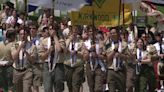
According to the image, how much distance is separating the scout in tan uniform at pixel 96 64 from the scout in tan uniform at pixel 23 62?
55.3 inches

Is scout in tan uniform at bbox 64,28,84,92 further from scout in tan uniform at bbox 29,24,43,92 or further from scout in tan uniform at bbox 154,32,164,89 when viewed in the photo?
scout in tan uniform at bbox 154,32,164,89

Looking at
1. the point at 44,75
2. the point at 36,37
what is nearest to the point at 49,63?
the point at 44,75

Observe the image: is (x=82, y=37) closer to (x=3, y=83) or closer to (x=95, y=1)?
(x=95, y=1)

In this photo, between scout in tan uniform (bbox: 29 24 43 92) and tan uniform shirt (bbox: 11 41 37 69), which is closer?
tan uniform shirt (bbox: 11 41 37 69)

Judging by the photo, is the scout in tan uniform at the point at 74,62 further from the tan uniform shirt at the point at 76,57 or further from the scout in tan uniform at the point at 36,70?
the scout in tan uniform at the point at 36,70

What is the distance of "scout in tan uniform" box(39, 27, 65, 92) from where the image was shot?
15.4m

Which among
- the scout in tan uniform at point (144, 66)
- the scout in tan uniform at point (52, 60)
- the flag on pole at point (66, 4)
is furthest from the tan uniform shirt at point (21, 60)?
the scout in tan uniform at point (144, 66)

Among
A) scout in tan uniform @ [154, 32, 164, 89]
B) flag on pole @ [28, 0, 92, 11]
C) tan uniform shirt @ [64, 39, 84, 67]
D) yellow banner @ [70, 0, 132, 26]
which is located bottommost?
scout in tan uniform @ [154, 32, 164, 89]

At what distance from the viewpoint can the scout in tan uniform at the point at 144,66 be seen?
1590cm

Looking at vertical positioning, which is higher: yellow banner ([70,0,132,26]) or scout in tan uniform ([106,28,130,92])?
yellow banner ([70,0,132,26])

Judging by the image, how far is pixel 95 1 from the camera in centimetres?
1577

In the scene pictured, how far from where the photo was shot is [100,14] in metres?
15.9

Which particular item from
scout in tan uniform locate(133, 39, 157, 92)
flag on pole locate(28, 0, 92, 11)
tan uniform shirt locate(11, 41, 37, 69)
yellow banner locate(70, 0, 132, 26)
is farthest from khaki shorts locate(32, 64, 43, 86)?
scout in tan uniform locate(133, 39, 157, 92)

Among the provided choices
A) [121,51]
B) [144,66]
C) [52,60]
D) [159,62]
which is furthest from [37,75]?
[159,62]
